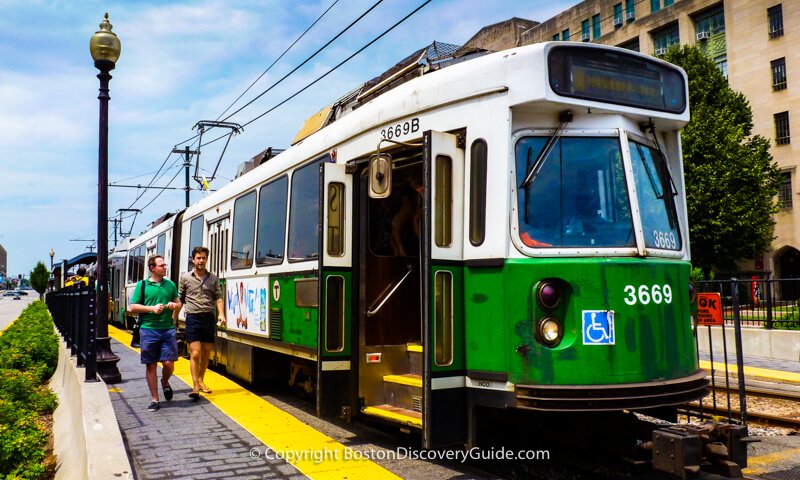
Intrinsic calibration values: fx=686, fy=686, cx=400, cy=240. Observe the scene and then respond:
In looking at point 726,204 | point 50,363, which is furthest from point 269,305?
point 726,204

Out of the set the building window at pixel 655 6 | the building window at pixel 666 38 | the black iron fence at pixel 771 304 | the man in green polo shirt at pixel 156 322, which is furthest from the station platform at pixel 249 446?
the building window at pixel 655 6

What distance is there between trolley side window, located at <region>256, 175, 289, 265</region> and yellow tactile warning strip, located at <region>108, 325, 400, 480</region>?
165 centimetres

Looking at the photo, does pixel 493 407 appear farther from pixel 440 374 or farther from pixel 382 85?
pixel 382 85

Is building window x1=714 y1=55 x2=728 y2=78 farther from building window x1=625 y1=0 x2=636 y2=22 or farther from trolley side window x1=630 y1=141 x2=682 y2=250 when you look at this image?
trolley side window x1=630 y1=141 x2=682 y2=250

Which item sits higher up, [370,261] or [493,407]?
[370,261]

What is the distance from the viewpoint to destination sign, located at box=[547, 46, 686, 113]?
4965 mm

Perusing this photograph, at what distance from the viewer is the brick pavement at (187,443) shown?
201 inches

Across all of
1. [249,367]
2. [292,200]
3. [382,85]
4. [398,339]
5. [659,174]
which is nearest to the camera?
[659,174]

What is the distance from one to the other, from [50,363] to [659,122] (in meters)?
12.7

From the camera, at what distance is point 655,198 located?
5.29 metres

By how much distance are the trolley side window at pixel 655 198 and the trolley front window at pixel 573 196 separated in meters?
0.20

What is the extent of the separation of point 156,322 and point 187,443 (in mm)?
2114

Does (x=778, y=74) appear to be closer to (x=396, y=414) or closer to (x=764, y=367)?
(x=764, y=367)

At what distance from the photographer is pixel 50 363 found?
44.9 feet
